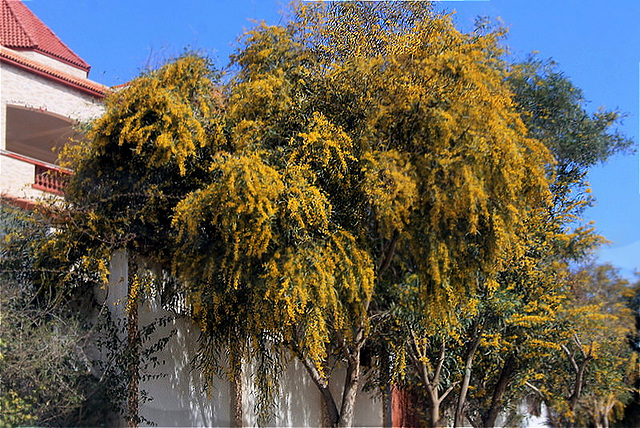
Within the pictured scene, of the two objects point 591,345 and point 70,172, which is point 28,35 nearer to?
point 70,172

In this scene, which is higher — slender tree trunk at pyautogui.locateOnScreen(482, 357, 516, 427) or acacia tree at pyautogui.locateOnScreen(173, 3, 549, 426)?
acacia tree at pyautogui.locateOnScreen(173, 3, 549, 426)

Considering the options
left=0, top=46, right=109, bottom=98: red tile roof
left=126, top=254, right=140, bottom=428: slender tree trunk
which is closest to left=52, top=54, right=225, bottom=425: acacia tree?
left=126, top=254, right=140, bottom=428: slender tree trunk

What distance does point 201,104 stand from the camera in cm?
1329

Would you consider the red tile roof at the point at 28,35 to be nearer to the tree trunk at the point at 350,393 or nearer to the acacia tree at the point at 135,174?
the acacia tree at the point at 135,174

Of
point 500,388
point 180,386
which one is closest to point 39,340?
point 180,386

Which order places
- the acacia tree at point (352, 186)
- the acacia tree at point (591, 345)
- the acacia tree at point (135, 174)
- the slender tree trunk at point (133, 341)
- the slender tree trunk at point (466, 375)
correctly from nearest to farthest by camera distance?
the acacia tree at point (352, 186)
the acacia tree at point (135, 174)
the slender tree trunk at point (133, 341)
the slender tree trunk at point (466, 375)
the acacia tree at point (591, 345)

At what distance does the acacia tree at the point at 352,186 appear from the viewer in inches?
473

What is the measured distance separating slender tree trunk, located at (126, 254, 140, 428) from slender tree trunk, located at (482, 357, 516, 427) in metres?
9.91

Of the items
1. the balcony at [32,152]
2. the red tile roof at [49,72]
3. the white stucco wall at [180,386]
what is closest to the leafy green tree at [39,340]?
the white stucco wall at [180,386]

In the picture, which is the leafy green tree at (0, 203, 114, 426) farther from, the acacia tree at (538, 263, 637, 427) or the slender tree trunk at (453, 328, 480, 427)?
the acacia tree at (538, 263, 637, 427)

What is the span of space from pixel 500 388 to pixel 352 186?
9.30m

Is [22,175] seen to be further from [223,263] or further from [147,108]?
[223,263]

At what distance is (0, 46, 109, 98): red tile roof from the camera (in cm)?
1759

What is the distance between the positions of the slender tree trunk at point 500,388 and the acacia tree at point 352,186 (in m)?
6.42
